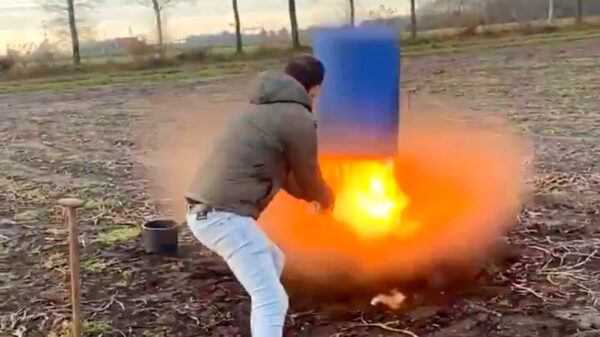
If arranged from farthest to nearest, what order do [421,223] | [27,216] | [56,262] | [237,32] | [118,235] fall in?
[237,32] → [27,216] → [118,235] → [56,262] → [421,223]

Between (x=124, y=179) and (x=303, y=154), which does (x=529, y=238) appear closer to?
(x=303, y=154)

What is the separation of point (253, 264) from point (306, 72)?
80 cm

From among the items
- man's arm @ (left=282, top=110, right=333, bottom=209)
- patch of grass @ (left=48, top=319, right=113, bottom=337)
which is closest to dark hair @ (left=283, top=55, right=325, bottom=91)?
man's arm @ (left=282, top=110, right=333, bottom=209)

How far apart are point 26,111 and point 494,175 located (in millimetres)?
12251

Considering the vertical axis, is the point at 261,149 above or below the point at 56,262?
above

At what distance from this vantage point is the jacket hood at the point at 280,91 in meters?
3.37

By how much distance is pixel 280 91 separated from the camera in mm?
3371

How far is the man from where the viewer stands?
11.0ft

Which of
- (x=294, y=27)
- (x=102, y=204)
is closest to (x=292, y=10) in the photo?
A: (x=294, y=27)

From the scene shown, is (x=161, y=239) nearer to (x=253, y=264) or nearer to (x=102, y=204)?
(x=102, y=204)

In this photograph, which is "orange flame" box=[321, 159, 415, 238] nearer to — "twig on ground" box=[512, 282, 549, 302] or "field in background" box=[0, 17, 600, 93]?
"twig on ground" box=[512, 282, 549, 302]

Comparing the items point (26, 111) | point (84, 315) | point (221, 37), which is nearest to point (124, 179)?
point (84, 315)

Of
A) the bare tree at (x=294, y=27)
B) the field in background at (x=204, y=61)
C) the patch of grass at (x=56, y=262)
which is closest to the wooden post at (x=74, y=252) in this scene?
the patch of grass at (x=56, y=262)

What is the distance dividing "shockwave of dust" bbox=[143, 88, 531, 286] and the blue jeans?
146 cm
